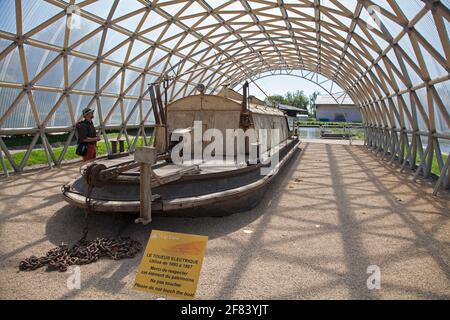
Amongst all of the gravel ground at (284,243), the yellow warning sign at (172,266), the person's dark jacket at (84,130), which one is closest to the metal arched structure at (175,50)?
the person's dark jacket at (84,130)

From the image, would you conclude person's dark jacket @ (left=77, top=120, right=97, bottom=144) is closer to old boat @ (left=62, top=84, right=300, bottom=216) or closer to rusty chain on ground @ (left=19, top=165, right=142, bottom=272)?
old boat @ (left=62, top=84, right=300, bottom=216)

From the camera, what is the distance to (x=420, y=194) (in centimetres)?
1030

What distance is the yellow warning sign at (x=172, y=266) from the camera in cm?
386

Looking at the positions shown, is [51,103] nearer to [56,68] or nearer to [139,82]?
Answer: [56,68]

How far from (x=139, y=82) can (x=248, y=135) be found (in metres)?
12.3

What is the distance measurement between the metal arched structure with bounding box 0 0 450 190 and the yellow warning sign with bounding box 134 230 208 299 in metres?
6.37

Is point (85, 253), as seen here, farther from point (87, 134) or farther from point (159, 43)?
point (159, 43)

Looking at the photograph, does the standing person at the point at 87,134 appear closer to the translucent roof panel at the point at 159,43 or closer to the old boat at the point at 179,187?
the old boat at the point at 179,187

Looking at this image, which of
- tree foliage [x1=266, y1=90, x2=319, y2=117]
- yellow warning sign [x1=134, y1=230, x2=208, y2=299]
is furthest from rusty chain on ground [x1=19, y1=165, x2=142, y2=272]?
tree foliage [x1=266, y1=90, x2=319, y2=117]

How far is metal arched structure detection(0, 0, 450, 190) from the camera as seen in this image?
10.9 meters

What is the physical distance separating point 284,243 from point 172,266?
284 cm

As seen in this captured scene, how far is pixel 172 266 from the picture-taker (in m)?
4.05

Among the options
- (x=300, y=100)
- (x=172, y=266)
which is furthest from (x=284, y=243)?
(x=300, y=100)
